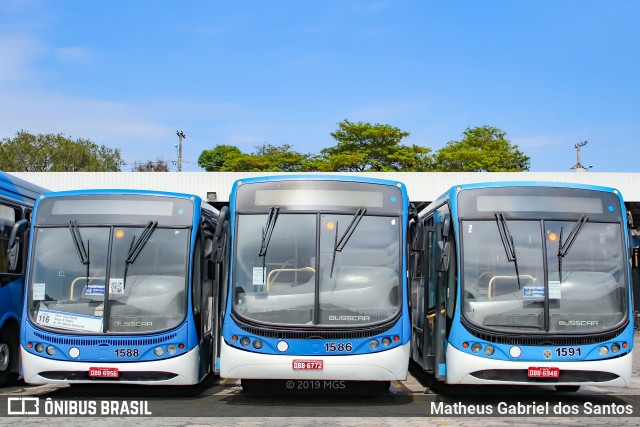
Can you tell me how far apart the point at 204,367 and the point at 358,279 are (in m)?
2.66

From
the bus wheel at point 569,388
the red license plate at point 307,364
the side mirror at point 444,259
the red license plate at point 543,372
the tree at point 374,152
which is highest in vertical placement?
the tree at point 374,152

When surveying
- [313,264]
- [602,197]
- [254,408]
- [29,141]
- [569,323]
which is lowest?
[254,408]

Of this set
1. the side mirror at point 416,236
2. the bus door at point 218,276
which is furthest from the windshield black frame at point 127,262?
the side mirror at point 416,236

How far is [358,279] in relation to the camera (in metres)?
11.1

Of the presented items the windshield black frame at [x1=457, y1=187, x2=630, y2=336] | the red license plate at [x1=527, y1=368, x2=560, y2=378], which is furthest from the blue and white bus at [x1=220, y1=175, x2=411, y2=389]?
the red license plate at [x1=527, y1=368, x2=560, y2=378]

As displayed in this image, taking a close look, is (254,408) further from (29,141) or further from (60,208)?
(29,141)

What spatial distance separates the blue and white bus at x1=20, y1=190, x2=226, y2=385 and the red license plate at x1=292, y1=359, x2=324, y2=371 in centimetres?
156

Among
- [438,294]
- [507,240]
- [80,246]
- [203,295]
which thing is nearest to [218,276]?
[203,295]

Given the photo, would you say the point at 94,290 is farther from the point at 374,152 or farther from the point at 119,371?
the point at 374,152

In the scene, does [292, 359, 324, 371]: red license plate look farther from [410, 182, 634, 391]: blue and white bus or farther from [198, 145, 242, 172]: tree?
[198, 145, 242, 172]: tree

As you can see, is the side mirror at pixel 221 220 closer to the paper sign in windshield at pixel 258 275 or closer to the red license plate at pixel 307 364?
the paper sign in windshield at pixel 258 275

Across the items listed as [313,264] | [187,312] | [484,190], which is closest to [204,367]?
[187,312]

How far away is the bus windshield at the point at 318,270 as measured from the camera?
10.9 m

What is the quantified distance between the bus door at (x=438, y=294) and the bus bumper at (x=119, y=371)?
11.0 ft
